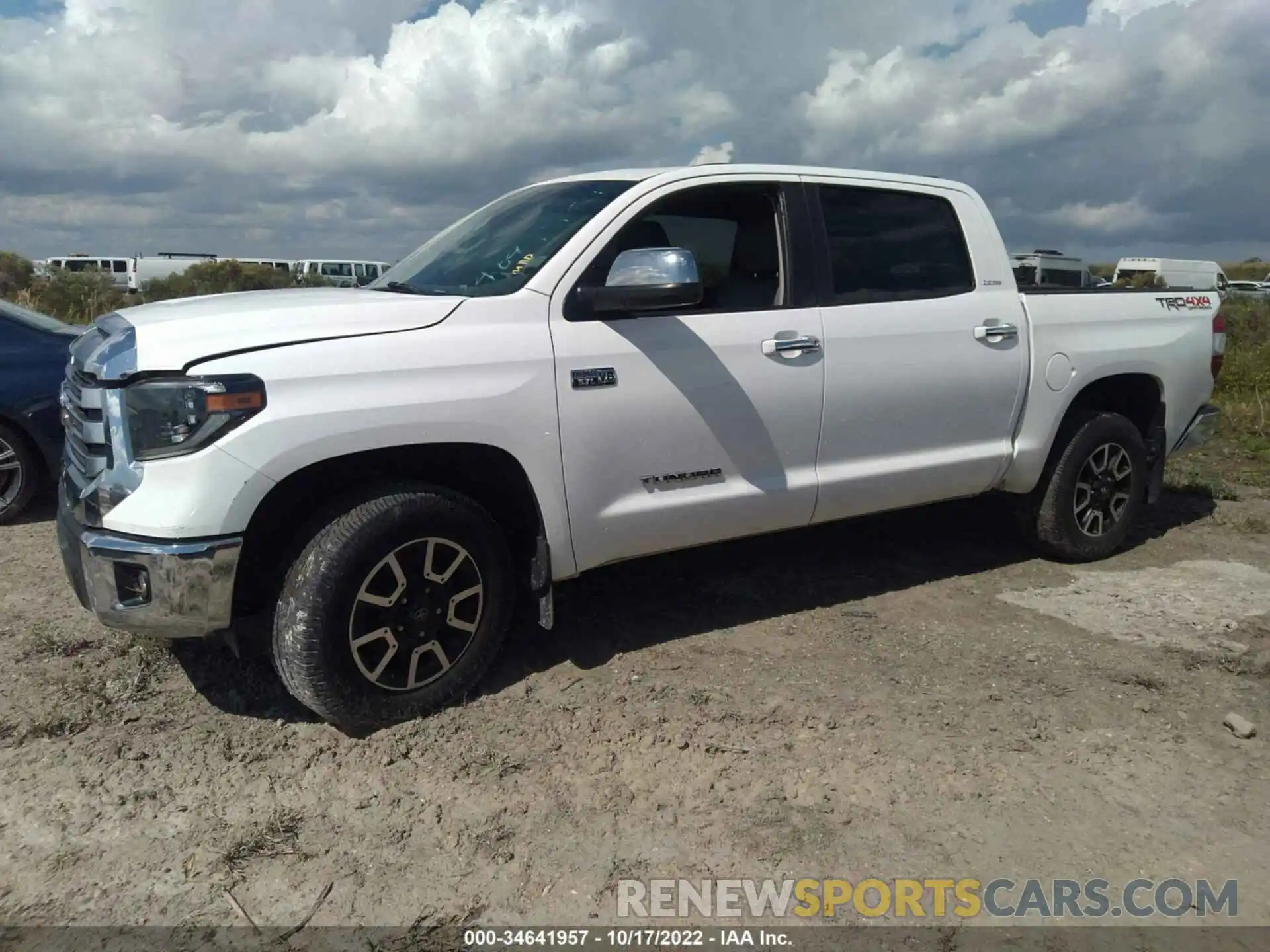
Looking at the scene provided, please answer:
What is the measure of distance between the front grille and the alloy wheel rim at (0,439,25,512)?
8.99 feet

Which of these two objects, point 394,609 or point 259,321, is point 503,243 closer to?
point 259,321

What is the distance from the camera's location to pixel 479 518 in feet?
11.2

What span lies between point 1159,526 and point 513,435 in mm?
4603

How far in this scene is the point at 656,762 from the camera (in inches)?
126

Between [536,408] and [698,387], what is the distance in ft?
2.17

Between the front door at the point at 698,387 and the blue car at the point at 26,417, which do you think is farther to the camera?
the blue car at the point at 26,417

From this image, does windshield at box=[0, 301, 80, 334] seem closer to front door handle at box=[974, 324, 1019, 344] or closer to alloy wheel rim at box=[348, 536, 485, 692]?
alloy wheel rim at box=[348, 536, 485, 692]

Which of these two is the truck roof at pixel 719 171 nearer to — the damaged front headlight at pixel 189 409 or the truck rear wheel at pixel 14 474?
the damaged front headlight at pixel 189 409

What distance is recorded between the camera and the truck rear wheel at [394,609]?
3.13 metres

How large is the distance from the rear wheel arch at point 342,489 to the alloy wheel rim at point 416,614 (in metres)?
0.23

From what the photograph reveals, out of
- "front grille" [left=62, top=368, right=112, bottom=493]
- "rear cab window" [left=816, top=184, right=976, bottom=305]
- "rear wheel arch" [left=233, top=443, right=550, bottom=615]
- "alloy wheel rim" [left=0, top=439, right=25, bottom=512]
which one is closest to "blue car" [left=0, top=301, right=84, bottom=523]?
"alloy wheel rim" [left=0, top=439, right=25, bottom=512]

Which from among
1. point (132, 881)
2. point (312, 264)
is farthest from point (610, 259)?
point (312, 264)

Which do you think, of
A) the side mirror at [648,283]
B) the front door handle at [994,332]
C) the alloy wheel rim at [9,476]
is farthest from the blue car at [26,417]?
the front door handle at [994,332]

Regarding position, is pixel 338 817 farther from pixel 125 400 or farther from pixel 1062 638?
pixel 1062 638
